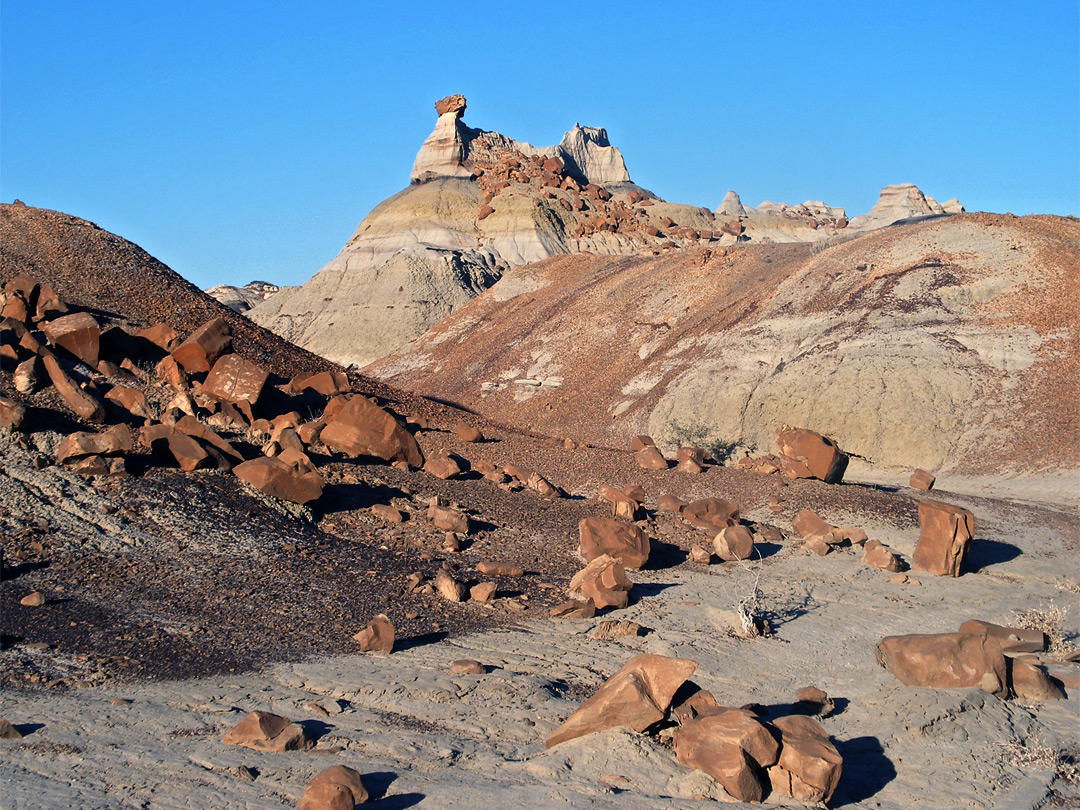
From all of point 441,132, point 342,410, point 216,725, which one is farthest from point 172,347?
point 441,132

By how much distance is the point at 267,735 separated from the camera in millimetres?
4875

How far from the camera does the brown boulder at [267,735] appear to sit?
4.82 m

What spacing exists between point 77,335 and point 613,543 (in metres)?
7.62

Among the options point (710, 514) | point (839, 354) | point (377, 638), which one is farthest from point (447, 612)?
point (839, 354)

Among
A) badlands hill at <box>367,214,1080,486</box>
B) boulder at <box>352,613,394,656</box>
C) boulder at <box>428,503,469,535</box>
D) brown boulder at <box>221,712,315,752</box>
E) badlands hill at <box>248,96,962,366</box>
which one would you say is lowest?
brown boulder at <box>221,712,315,752</box>

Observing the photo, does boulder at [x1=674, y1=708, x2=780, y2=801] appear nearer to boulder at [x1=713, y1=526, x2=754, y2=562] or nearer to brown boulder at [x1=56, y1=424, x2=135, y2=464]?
boulder at [x1=713, y1=526, x2=754, y2=562]

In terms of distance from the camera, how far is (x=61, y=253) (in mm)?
16094

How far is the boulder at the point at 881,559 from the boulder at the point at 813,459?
169 inches

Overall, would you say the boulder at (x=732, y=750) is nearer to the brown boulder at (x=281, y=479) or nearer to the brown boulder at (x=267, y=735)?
the brown boulder at (x=267, y=735)

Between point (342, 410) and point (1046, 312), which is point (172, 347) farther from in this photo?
point (1046, 312)

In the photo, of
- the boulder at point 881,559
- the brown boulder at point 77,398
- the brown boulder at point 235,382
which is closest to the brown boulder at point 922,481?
the boulder at point 881,559

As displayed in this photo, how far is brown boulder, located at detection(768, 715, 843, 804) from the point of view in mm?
4738

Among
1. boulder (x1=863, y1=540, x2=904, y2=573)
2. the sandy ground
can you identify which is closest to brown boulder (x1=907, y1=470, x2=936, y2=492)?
boulder (x1=863, y1=540, x2=904, y2=573)

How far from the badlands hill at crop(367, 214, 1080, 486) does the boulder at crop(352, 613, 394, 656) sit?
15317 mm
